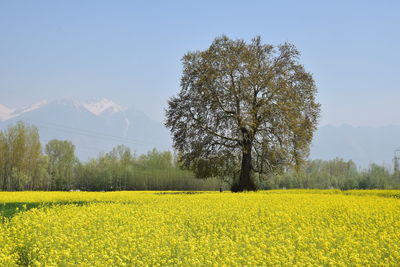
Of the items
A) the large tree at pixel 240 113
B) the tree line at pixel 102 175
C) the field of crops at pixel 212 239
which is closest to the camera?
the field of crops at pixel 212 239

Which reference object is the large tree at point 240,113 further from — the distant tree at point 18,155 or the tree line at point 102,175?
the distant tree at point 18,155

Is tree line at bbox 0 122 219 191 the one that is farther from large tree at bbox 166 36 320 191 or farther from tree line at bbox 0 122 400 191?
large tree at bbox 166 36 320 191

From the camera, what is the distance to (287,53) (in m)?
34.9

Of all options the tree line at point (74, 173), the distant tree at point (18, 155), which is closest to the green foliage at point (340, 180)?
the tree line at point (74, 173)

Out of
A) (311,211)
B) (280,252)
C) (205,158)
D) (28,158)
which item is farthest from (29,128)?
(280,252)

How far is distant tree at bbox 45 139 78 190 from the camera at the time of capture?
6322 cm

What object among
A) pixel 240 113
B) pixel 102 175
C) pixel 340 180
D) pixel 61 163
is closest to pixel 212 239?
pixel 240 113

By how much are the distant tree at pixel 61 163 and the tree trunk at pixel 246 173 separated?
37308mm

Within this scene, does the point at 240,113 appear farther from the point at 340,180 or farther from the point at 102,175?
the point at 340,180

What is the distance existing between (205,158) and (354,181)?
111 ft

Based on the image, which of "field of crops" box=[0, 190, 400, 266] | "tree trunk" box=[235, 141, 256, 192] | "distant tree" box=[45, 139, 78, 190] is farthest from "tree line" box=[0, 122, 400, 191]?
"field of crops" box=[0, 190, 400, 266]

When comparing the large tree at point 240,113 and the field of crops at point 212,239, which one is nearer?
the field of crops at point 212,239

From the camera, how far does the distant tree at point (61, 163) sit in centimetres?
6322

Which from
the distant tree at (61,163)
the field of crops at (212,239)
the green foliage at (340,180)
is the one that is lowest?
the field of crops at (212,239)
